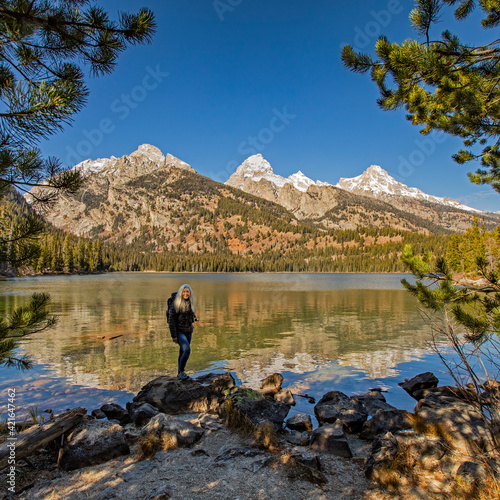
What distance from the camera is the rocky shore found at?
480cm

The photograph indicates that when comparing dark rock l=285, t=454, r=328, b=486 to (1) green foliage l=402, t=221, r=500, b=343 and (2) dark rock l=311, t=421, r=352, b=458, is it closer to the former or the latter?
(2) dark rock l=311, t=421, r=352, b=458

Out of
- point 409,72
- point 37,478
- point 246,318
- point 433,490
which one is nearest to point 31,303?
point 37,478

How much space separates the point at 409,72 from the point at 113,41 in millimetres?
4661

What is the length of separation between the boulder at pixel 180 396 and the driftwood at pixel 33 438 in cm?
286

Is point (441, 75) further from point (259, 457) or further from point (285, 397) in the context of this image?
point (285, 397)

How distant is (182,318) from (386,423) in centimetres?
621

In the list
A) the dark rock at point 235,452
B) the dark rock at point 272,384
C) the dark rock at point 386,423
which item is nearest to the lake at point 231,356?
the dark rock at point 272,384

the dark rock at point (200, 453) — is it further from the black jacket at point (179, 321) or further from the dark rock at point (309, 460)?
the black jacket at point (179, 321)

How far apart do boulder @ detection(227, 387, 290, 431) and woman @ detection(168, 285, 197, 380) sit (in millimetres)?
2061

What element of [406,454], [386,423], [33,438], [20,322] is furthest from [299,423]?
[20,322]

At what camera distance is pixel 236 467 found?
218 inches

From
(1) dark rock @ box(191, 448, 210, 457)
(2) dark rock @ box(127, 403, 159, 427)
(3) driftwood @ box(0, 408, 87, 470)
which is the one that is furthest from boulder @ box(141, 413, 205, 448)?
(3) driftwood @ box(0, 408, 87, 470)

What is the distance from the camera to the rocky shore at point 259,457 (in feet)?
15.8

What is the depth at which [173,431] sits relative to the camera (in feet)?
21.6
